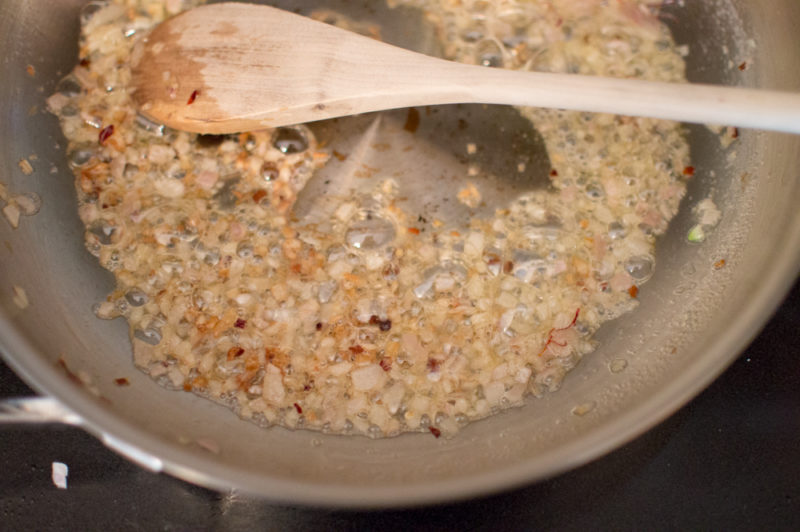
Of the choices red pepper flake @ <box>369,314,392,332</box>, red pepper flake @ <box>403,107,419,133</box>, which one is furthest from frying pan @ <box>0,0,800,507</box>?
red pepper flake @ <box>403,107,419,133</box>

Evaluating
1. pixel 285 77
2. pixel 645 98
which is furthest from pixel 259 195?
pixel 645 98

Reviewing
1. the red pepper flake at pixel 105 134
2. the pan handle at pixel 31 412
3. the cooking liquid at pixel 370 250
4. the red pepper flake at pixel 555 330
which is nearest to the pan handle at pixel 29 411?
the pan handle at pixel 31 412

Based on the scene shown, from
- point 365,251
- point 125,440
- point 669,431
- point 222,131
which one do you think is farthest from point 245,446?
point 669,431

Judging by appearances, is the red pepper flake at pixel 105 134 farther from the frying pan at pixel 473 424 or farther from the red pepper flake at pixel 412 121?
the red pepper flake at pixel 412 121

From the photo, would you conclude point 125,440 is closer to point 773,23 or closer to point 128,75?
point 128,75

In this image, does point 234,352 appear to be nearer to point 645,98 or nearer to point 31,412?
point 31,412

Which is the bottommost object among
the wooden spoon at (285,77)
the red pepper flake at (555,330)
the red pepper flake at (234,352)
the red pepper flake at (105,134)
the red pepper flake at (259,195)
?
the red pepper flake at (234,352)
